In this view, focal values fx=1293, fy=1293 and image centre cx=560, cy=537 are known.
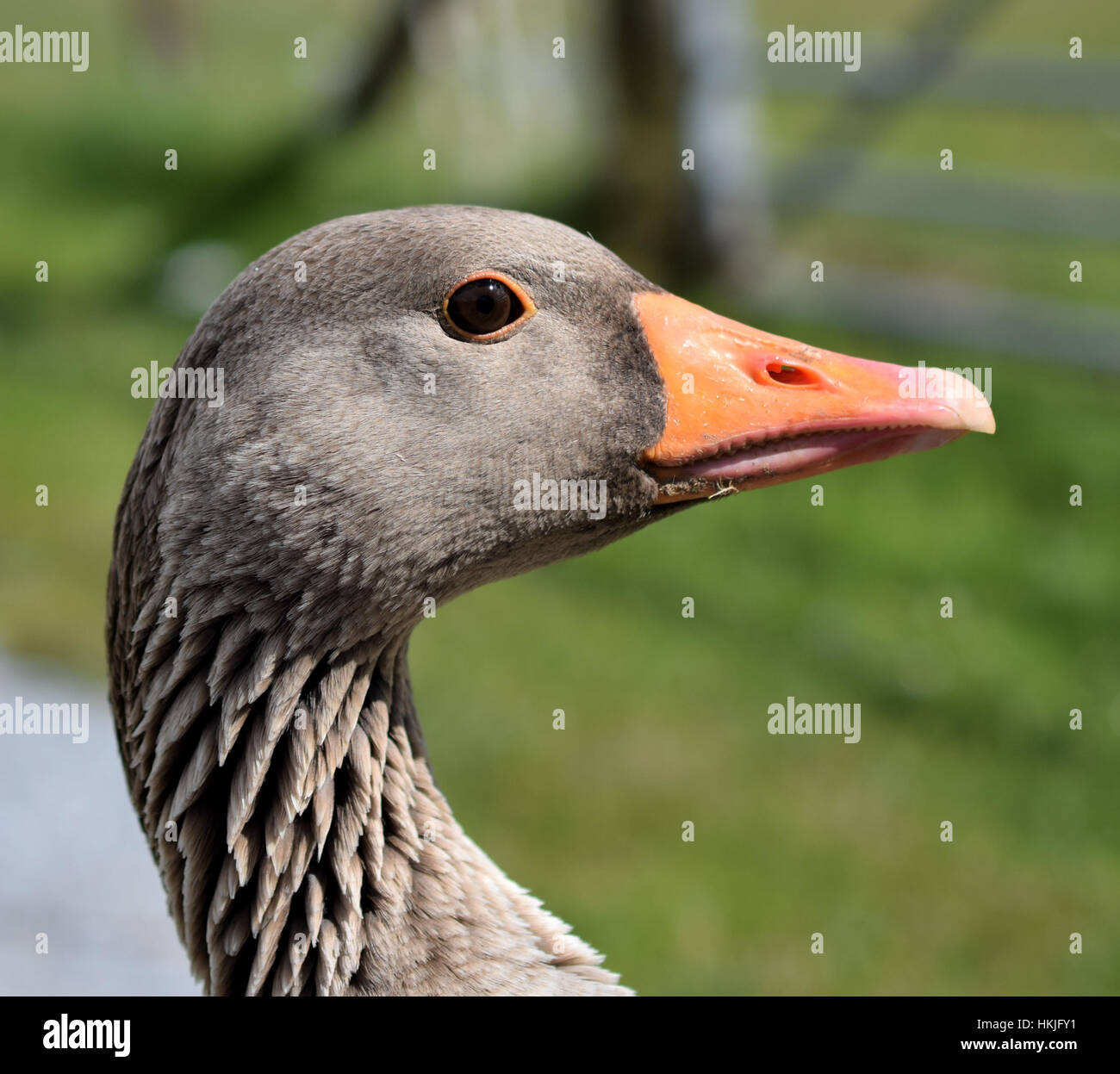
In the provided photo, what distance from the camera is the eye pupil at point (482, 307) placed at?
7.52ft

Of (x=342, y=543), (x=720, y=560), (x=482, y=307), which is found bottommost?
(x=342, y=543)

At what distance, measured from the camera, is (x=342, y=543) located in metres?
2.25

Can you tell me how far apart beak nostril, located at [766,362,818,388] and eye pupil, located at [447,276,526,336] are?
47 cm

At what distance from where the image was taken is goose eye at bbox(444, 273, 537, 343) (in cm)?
229

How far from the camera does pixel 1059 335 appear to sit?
831 cm

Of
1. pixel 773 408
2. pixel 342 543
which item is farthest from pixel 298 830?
pixel 773 408

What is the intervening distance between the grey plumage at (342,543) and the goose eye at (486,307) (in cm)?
2

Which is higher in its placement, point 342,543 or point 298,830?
point 342,543

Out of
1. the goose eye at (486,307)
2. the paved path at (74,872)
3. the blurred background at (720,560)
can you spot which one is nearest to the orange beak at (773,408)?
the goose eye at (486,307)

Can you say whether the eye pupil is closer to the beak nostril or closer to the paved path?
the beak nostril

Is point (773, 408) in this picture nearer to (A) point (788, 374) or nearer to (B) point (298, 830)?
(A) point (788, 374)

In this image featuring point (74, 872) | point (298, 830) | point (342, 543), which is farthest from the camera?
point (74, 872)

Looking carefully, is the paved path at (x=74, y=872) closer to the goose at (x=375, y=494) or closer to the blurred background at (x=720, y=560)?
the blurred background at (x=720, y=560)

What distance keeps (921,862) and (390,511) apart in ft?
12.4
